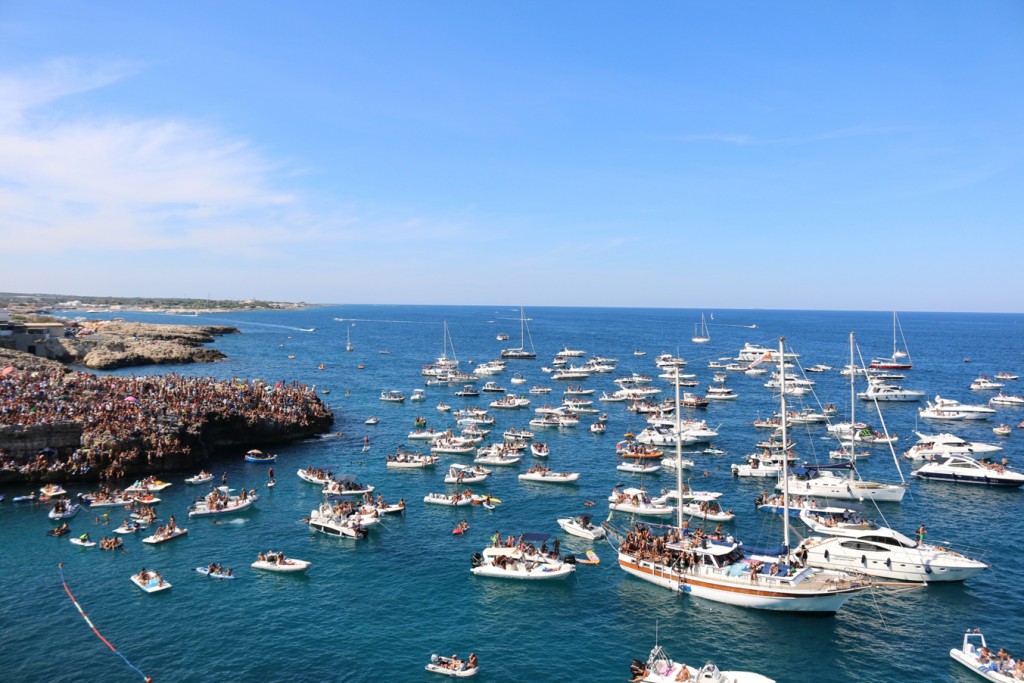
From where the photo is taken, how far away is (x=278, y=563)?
43375mm

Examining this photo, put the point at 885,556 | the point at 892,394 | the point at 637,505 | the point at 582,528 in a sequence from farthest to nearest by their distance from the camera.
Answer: the point at 892,394
the point at 637,505
the point at 582,528
the point at 885,556

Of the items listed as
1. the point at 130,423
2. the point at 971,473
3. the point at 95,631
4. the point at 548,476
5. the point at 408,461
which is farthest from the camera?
the point at 408,461

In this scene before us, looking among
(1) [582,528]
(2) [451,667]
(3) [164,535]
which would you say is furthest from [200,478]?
(2) [451,667]

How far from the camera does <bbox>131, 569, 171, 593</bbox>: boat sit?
39.7 metres

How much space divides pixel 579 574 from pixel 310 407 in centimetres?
5458

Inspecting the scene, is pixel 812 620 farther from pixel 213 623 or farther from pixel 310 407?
pixel 310 407

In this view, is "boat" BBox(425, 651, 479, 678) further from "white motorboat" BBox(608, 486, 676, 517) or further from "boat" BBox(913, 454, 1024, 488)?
"boat" BBox(913, 454, 1024, 488)

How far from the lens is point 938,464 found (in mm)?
68188

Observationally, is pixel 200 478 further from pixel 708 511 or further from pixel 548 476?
pixel 708 511

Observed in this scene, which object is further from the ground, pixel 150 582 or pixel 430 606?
pixel 150 582

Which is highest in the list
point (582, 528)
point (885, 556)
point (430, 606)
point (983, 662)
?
point (885, 556)

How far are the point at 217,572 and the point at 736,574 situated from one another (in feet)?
111

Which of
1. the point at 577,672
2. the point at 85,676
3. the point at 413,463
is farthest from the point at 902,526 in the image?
the point at 85,676

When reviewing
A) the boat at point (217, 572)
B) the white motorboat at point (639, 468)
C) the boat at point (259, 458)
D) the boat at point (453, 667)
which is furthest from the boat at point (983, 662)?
the boat at point (259, 458)
